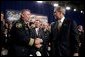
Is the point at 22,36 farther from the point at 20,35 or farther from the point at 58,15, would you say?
the point at 58,15

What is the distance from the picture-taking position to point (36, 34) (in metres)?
3.82

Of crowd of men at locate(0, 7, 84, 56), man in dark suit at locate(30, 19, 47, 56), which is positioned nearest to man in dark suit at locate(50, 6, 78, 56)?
crowd of men at locate(0, 7, 84, 56)

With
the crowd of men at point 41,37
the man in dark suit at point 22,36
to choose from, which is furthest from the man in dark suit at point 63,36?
the man in dark suit at point 22,36

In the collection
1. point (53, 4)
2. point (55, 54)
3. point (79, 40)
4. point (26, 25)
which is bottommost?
point (55, 54)

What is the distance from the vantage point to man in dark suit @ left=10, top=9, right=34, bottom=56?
377cm

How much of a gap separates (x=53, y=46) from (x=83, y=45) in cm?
56

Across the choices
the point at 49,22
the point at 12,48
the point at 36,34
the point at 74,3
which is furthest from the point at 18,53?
the point at 74,3

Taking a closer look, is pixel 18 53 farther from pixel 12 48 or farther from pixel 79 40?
pixel 79 40

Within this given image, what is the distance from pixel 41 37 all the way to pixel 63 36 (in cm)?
41

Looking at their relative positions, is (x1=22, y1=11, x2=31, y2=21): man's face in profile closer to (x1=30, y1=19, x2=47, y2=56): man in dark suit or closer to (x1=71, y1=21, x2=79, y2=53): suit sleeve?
(x1=30, y1=19, x2=47, y2=56): man in dark suit

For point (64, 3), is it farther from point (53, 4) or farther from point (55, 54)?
point (55, 54)

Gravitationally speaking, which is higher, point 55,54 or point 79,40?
point 79,40

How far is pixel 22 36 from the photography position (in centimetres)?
378

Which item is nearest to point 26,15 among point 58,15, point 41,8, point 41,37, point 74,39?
point 41,8
